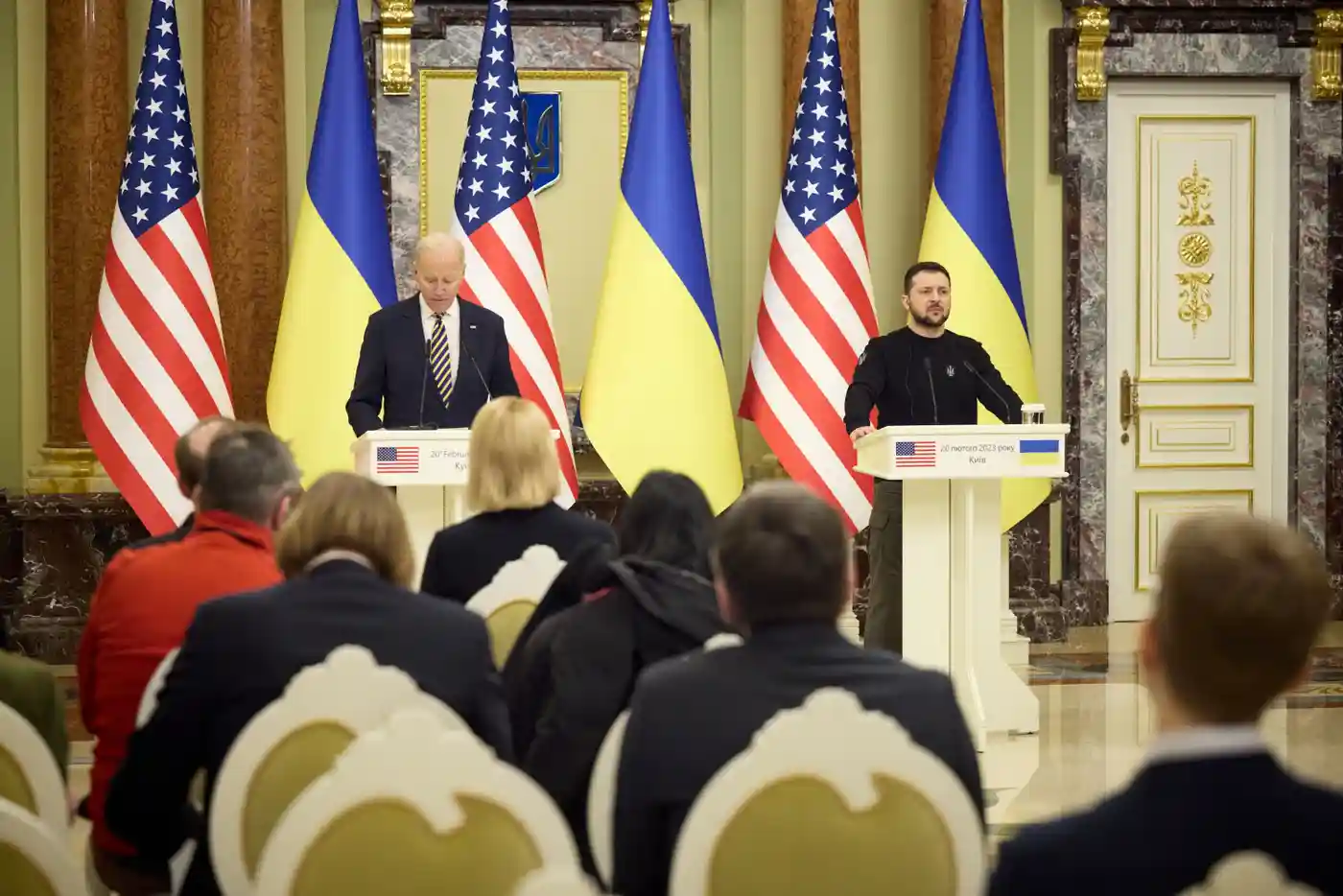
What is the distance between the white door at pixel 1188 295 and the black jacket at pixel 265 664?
6833 millimetres

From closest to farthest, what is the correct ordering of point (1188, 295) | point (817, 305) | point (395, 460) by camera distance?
point (395, 460) → point (817, 305) → point (1188, 295)

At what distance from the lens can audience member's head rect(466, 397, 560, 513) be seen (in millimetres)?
3891

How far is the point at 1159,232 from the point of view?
905 centimetres

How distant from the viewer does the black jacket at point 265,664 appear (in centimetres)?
258

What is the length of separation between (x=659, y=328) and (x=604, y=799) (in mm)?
4667

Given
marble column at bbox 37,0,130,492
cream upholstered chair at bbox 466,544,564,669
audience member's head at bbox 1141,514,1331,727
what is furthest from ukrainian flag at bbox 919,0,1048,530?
audience member's head at bbox 1141,514,1331,727

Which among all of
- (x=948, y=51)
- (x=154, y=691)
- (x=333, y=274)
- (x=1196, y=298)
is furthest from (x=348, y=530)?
(x=1196, y=298)

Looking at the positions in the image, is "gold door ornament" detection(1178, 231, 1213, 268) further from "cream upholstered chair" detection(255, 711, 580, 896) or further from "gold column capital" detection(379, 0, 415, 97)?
"cream upholstered chair" detection(255, 711, 580, 896)

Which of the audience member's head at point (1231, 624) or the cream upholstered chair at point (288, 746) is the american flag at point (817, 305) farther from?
the audience member's head at point (1231, 624)

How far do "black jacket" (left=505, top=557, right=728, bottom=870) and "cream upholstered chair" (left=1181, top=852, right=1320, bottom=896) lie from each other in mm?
1467

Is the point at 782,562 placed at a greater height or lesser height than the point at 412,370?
lesser

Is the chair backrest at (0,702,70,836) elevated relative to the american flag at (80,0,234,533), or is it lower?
lower

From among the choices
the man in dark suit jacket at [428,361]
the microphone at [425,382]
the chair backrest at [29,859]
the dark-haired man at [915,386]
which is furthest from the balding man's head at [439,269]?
the chair backrest at [29,859]

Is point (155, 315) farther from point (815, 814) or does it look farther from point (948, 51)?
point (815, 814)
